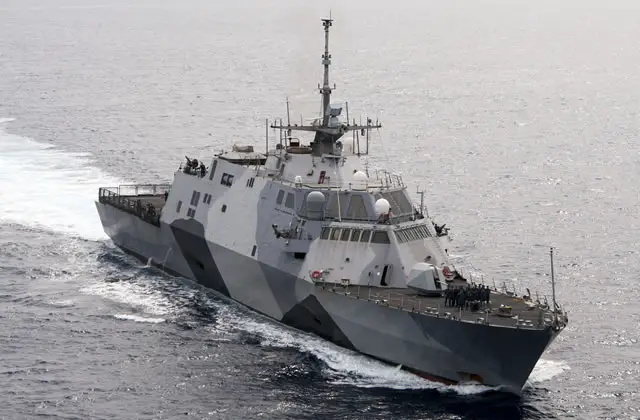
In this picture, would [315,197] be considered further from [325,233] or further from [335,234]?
[335,234]

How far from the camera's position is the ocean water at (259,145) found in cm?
4259

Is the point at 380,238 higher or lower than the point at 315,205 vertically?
lower

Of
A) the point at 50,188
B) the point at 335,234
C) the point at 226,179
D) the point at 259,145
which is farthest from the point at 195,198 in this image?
the point at 259,145

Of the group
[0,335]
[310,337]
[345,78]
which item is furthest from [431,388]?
[345,78]

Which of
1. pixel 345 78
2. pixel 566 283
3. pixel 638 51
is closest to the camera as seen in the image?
pixel 566 283

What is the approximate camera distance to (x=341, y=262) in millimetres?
47719

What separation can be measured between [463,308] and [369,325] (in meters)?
3.72

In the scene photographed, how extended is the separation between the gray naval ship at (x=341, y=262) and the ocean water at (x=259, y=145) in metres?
1.00

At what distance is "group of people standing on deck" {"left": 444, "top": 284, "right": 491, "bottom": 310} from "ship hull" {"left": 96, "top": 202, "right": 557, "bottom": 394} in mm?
1671

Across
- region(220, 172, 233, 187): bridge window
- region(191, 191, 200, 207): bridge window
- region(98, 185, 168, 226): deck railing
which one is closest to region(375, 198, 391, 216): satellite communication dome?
region(220, 172, 233, 187): bridge window

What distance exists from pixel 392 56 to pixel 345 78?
27743 mm

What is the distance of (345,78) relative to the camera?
415 ft

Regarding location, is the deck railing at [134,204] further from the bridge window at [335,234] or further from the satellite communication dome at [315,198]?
the bridge window at [335,234]

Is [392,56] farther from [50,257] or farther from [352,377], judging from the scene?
[352,377]
